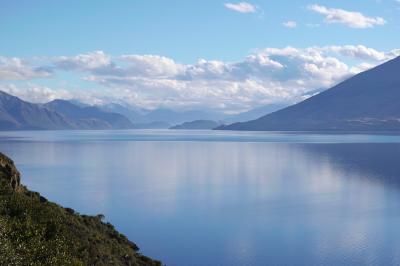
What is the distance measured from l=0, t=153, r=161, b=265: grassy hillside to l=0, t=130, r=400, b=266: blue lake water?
15623 mm

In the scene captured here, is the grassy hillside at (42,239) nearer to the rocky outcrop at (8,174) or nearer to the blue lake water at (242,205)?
the rocky outcrop at (8,174)

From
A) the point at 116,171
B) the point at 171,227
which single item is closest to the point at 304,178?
the point at 116,171

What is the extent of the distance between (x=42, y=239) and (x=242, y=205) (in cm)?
5418

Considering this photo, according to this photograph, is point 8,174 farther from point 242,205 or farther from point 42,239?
point 242,205

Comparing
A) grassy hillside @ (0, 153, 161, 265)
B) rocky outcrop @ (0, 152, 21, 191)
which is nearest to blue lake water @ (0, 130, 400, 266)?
grassy hillside @ (0, 153, 161, 265)

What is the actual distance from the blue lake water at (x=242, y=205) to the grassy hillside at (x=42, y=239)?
51.3ft

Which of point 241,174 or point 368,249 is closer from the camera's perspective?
point 368,249

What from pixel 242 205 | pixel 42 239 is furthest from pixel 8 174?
pixel 242 205

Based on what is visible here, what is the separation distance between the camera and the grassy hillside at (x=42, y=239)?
26.9 meters

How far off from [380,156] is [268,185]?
85.2 meters

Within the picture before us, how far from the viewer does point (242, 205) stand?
82875 mm

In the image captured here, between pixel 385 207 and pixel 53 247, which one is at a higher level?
pixel 53 247

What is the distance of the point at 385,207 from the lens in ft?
271

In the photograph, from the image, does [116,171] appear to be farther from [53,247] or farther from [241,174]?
[53,247]
